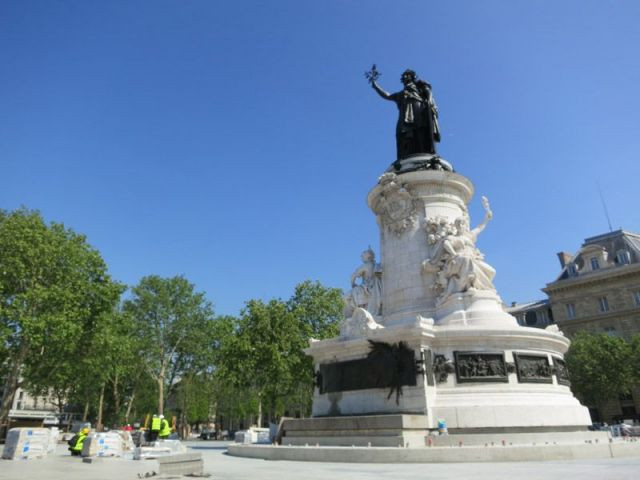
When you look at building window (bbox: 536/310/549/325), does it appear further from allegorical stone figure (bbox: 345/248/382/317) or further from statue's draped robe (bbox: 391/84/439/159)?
allegorical stone figure (bbox: 345/248/382/317)

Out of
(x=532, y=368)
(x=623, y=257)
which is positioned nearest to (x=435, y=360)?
(x=532, y=368)

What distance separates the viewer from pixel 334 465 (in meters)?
11.4

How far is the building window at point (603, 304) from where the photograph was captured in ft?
176

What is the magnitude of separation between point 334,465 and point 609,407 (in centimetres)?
4960

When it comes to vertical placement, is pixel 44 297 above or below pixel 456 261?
above

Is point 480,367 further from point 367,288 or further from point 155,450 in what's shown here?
point 155,450

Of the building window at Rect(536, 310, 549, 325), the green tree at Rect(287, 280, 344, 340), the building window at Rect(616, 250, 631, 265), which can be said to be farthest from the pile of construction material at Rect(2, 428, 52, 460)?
the building window at Rect(536, 310, 549, 325)

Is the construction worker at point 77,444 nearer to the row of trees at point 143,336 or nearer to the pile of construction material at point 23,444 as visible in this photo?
the pile of construction material at point 23,444

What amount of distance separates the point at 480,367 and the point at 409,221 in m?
7.03

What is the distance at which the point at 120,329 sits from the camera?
34062 mm

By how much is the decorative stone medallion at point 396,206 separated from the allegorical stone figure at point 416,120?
9.90ft

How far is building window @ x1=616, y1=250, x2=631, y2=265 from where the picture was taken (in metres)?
53.7

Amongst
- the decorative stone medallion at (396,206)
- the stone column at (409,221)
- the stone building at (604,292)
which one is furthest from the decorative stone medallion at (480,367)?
the stone building at (604,292)

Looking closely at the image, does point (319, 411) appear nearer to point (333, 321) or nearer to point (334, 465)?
point (334, 465)
